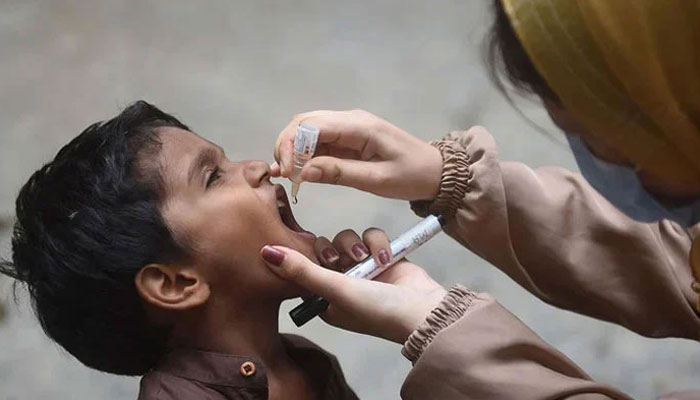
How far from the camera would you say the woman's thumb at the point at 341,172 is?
904 millimetres

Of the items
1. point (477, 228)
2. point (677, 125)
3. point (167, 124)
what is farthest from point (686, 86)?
point (167, 124)

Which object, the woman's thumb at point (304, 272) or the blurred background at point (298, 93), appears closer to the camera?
the woman's thumb at point (304, 272)

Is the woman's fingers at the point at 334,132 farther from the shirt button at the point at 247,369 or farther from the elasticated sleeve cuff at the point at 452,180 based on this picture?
the shirt button at the point at 247,369

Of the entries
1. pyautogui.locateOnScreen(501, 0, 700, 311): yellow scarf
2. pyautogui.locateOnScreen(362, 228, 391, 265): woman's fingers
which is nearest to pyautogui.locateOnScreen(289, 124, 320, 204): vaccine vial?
pyautogui.locateOnScreen(362, 228, 391, 265): woman's fingers

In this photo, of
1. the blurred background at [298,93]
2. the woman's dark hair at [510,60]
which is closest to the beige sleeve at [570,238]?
the woman's dark hair at [510,60]

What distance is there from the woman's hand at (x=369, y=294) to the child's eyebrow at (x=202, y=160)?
0.38ft

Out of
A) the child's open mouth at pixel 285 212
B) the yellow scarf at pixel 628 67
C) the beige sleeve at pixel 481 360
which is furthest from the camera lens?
the child's open mouth at pixel 285 212

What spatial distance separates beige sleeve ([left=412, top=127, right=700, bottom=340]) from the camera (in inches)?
38.1

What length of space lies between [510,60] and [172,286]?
423 millimetres

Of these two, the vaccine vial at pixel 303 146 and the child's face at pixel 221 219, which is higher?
the vaccine vial at pixel 303 146

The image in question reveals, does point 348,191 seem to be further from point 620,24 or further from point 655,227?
point 620,24

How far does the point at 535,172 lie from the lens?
1.04m

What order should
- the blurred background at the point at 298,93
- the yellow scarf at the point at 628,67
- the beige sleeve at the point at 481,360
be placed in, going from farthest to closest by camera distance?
1. the blurred background at the point at 298,93
2. the beige sleeve at the point at 481,360
3. the yellow scarf at the point at 628,67

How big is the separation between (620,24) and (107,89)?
1142 millimetres
